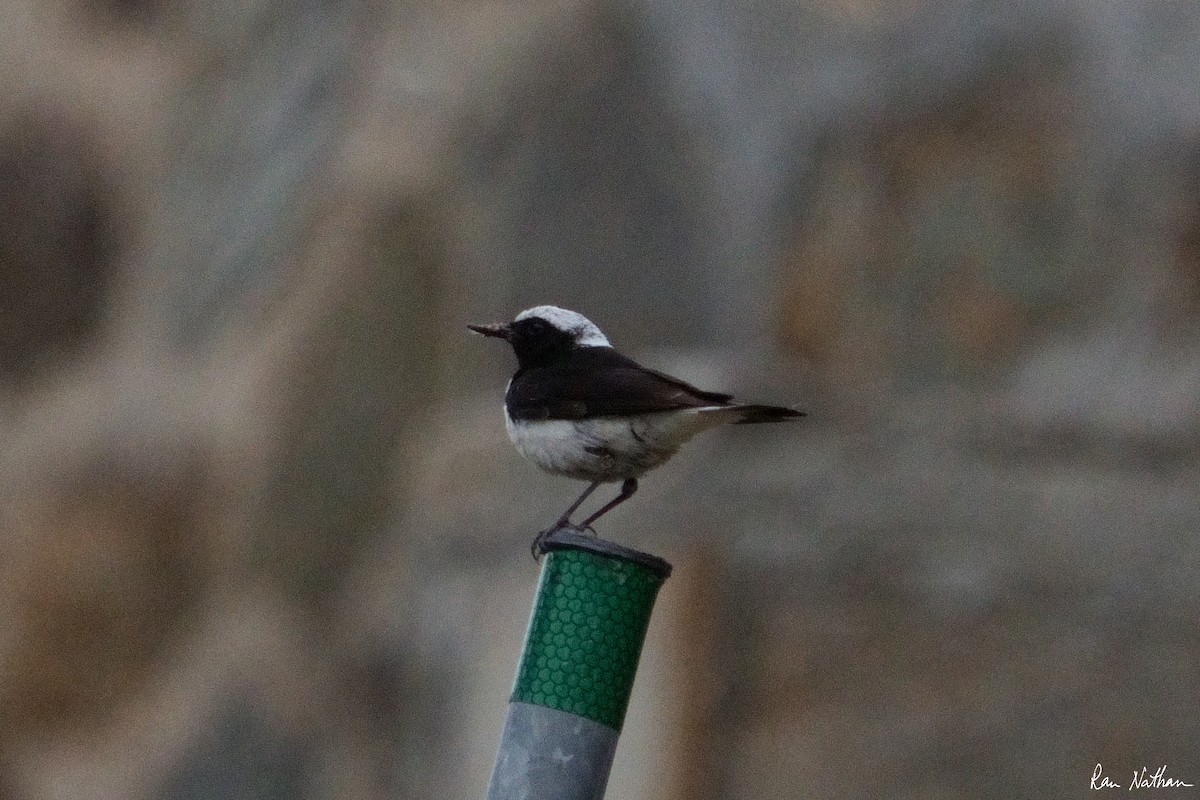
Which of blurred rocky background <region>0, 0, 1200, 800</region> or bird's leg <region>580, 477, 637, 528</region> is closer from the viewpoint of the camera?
blurred rocky background <region>0, 0, 1200, 800</region>

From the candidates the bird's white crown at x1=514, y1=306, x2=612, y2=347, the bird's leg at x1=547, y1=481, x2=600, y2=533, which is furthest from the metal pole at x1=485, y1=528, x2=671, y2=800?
the bird's white crown at x1=514, y1=306, x2=612, y2=347

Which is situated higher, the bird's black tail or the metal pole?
the bird's black tail

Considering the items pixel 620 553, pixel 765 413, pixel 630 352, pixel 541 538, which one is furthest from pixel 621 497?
pixel 620 553

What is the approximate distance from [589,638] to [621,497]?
0.97 meters

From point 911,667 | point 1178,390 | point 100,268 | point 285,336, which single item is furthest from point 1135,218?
point 100,268

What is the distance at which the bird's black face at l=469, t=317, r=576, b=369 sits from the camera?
2682 mm

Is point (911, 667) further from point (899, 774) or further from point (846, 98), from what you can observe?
point (846, 98)

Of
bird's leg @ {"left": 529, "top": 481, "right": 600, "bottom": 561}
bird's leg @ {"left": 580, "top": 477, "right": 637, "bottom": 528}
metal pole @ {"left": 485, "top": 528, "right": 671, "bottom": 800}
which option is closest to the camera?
metal pole @ {"left": 485, "top": 528, "right": 671, "bottom": 800}

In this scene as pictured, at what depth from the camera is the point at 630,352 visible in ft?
8.79

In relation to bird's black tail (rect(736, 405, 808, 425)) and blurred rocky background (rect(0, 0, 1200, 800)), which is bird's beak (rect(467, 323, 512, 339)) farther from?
bird's black tail (rect(736, 405, 808, 425))

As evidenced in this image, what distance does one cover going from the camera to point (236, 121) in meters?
2.92

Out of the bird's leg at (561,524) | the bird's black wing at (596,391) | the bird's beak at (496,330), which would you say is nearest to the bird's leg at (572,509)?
the bird's leg at (561,524)

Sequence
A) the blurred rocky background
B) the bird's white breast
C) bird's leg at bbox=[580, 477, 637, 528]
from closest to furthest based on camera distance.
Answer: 1. the blurred rocky background
2. bird's leg at bbox=[580, 477, 637, 528]
3. the bird's white breast

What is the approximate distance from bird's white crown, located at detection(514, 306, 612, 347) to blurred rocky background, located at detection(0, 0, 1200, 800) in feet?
0.13
